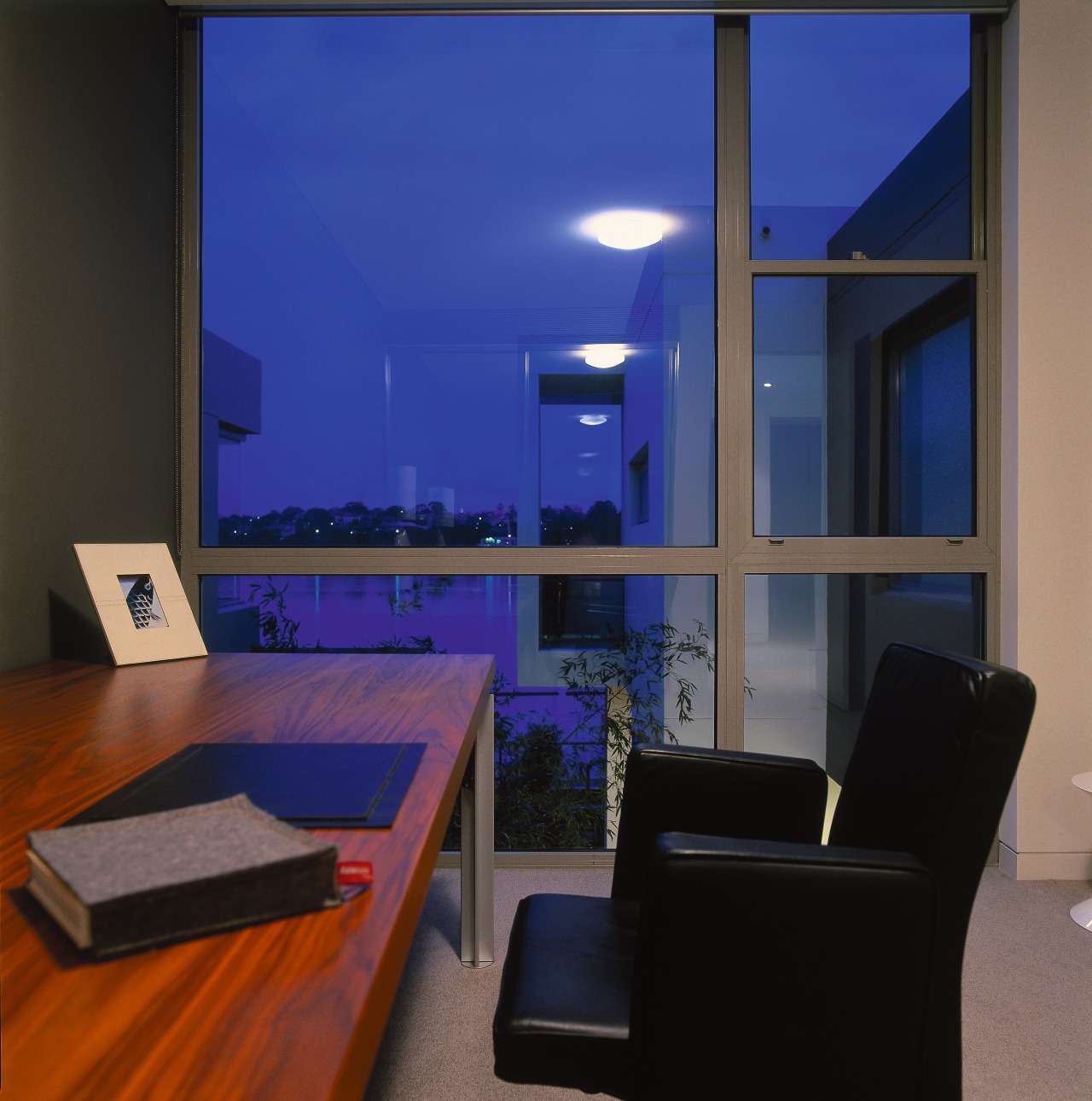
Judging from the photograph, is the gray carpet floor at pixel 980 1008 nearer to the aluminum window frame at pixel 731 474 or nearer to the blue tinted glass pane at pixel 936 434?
the aluminum window frame at pixel 731 474

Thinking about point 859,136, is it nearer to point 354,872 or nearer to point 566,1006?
point 566,1006

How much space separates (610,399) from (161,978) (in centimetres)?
247

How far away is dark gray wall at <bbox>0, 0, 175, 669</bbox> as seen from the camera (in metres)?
1.94

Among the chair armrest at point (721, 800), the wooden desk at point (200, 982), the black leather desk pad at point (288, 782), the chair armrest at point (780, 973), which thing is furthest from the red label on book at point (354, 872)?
the chair armrest at point (721, 800)

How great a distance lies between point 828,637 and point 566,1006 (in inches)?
79.7

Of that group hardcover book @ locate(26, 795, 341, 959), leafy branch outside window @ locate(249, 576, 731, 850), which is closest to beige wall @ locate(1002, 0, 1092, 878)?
leafy branch outside window @ locate(249, 576, 731, 850)

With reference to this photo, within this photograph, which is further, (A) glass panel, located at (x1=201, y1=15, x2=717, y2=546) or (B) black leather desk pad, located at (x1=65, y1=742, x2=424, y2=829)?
(A) glass panel, located at (x1=201, y1=15, x2=717, y2=546)

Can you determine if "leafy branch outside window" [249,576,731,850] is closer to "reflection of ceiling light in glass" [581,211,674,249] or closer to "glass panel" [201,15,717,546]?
"glass panel" [201,15,717,546]

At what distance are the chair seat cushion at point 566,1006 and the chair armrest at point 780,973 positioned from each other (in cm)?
7

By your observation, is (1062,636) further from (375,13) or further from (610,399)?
(375,13)

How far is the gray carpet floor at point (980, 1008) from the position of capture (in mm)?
1688

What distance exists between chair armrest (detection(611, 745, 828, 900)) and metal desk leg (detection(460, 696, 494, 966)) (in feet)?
1.90

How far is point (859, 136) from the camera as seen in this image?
286 cm

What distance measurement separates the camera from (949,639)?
9.52 ft
